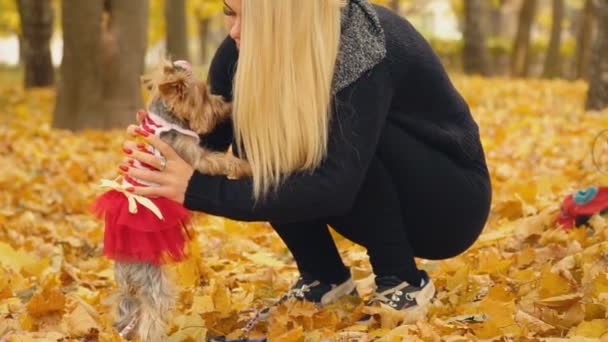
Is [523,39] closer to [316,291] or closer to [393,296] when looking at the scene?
[316,291]

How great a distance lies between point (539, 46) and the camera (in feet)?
95.4

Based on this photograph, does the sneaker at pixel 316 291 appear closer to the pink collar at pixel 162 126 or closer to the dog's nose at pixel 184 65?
the pink collar at pixel 162 126

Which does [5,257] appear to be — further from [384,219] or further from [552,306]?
[552,306]

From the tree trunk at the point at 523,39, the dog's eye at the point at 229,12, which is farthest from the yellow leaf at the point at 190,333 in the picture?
the tree trunk at the point at 523,39

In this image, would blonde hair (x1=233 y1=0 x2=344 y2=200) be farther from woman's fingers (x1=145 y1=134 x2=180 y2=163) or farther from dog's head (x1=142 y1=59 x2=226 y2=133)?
woman's fingers (x1=145 y1=134 x2=180 y2=163)

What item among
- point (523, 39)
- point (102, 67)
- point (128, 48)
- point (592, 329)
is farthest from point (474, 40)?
point (592, 329)

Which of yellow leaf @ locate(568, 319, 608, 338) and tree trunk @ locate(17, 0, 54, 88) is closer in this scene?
yellow leaf @ locate(568, 319, 608, 338)

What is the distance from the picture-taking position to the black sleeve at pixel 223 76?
323 centimetres

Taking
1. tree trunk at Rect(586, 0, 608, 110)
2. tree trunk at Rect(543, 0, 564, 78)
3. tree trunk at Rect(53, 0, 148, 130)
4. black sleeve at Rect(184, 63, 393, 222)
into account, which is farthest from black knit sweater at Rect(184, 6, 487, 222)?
tree trunk at Rect(543, 0, 564, 78)

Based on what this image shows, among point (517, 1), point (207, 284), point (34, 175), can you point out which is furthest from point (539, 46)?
point (207, 284)

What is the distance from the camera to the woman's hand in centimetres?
275

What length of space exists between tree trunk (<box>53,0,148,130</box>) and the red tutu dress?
6.76 meters

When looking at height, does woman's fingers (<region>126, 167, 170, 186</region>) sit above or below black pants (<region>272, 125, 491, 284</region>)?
above

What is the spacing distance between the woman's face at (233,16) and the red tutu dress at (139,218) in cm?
35
